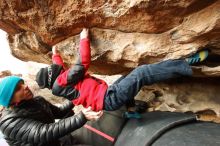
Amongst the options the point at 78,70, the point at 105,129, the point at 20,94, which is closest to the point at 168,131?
the point at 105,129

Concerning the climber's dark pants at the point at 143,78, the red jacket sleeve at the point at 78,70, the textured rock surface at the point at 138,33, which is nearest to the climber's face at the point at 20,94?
the red jacket sleeve at the point at 78,70

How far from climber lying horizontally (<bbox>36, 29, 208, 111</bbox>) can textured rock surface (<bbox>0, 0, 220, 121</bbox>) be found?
0.60ft

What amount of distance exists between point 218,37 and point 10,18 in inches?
96.4

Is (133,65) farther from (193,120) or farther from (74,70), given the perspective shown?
(193,120)

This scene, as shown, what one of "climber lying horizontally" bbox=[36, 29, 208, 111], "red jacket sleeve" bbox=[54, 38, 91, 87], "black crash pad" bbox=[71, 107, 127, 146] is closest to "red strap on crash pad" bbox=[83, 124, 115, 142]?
"black crash pad" bbox=[71, 107, 127, 146]

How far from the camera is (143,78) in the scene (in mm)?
2682

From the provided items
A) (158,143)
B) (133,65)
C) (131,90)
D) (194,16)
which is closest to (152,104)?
(133,65)

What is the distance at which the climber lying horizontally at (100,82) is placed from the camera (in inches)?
103

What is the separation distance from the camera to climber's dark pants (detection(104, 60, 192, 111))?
8.47 feet

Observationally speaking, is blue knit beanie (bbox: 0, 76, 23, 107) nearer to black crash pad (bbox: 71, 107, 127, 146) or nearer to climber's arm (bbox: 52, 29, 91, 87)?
climber's arm (bbox: 52, 29, 91, 87)

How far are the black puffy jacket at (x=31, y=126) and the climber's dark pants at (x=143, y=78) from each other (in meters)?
0.39

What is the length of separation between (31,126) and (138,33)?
153 centimetres

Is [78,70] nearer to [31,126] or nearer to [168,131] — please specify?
[31,126]

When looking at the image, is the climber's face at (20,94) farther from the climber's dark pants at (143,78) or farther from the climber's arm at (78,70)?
the climber's dark pants at (143,78)
